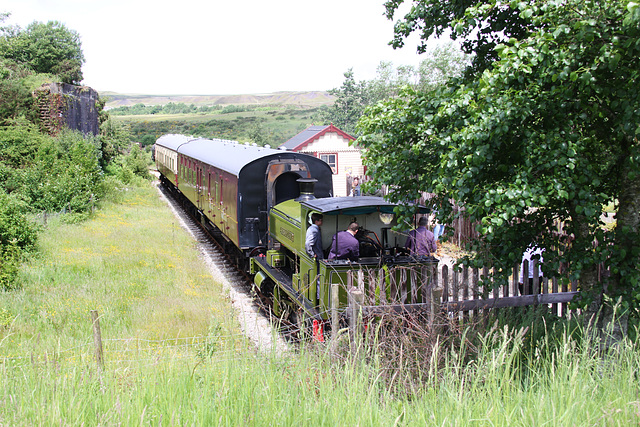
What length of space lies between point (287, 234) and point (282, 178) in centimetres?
259

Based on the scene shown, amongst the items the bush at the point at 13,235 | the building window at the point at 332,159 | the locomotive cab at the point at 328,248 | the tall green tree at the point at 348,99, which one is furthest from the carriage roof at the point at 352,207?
the tall green tree at the point at 348,99

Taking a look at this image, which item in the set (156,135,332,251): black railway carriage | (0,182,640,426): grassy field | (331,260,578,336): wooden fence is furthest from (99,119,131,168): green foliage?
(0,182,640,426): grassy field

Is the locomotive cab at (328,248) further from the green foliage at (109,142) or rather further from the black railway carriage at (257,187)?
the green foliage at (109,142)

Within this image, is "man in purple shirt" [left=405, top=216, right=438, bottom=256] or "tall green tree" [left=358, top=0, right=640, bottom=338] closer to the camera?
"tall green tree" [left=358, top=0, right=640, bottom=338]

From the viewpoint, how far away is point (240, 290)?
41.2 ft

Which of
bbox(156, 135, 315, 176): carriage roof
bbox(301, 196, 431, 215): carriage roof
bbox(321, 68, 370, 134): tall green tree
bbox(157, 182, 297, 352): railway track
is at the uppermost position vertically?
bbox(321, 68, 370, 134): tall green tree

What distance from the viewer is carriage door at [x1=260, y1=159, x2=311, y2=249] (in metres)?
12.0

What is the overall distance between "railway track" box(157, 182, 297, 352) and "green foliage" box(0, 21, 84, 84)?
22.7 metres

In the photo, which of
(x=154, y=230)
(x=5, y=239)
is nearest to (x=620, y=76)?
(x=5, y=239)

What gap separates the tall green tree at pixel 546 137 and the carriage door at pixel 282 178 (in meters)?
6.22

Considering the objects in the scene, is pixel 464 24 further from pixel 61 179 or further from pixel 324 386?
pixel 61 179

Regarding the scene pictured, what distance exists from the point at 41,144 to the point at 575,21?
21.9 metres

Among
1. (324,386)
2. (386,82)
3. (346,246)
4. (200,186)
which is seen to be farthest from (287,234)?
(386,82)

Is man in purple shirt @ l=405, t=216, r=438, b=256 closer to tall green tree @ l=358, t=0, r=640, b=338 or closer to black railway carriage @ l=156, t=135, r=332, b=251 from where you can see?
tall green tree @ l=358, t=0, r=640, b=338
